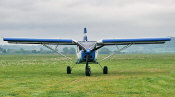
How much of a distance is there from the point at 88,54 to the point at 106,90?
8.65m

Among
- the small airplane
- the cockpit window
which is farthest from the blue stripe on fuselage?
the cockpit window

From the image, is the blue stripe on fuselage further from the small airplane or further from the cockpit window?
the cockpit window

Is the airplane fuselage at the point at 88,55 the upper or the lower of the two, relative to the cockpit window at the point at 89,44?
lower

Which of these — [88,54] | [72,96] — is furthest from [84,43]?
[72,96]

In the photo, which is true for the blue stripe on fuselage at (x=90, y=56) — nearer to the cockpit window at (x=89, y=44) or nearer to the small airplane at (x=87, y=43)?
the small airplane at (x=87, y=43)

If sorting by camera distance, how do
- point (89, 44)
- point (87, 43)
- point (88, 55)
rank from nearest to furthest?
point (88, 55) → point (89, 44) → point (87, 43)

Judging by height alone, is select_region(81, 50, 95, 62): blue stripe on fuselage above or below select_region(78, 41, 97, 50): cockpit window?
below

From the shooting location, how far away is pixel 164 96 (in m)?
10.6

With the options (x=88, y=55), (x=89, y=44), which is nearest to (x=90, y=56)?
(x=88, y=55)

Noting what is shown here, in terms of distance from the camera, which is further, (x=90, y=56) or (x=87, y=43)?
(x=87, y=43)

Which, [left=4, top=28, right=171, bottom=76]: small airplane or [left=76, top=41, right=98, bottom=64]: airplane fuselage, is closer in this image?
[left=76, top=41, right=98, bottom=64]: airplane fuselage

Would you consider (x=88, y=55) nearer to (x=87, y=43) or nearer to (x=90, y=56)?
(x=90, y=56)

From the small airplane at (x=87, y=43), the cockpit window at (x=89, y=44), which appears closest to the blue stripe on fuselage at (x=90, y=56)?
the small airplane at (x=87, y=43)

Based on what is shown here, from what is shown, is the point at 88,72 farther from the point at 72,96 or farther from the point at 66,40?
the point at 72,96
